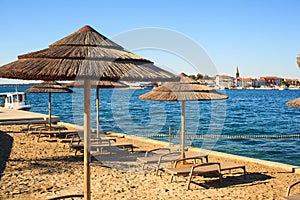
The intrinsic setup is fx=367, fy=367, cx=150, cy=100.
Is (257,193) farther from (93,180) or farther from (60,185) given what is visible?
(60,185)

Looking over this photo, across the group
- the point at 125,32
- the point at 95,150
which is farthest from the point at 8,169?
the point at 125,32

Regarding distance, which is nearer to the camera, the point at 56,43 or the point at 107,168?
the point at 56,43

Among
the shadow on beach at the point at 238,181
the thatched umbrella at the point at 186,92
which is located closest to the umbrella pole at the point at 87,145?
the shadow on beach at the point at 238,181

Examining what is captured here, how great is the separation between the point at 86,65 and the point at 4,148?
23.5 ft

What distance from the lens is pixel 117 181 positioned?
6664 millimetres

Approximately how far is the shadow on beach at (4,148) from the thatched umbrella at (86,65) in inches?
142

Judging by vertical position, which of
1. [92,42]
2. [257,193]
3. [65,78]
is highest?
[92,42]

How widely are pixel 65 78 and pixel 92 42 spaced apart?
69 cm

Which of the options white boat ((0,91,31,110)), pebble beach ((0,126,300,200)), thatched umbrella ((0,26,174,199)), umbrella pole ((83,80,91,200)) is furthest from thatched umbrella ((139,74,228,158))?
white boat ((0,91,31,110))

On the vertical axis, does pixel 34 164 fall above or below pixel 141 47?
below

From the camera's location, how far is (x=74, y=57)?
396cm

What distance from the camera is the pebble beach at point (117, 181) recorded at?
19.4 ft

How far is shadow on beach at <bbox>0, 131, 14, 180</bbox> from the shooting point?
7949 millimetres

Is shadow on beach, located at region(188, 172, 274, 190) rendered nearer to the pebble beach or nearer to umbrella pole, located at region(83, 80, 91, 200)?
the pebble beach
